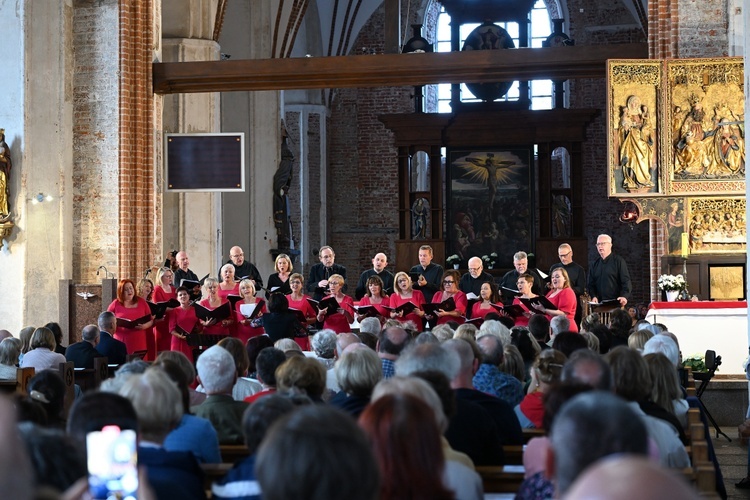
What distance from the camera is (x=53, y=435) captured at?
Answer: 3010 mm

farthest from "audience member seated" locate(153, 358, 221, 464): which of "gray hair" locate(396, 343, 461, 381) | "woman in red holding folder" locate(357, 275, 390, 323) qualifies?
"woman in red holding folder" locate(357, 275, 390, 323)

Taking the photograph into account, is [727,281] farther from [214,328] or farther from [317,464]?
[317,464]

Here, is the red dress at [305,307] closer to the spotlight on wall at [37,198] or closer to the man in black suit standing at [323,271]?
the man in black suit standing at [323,271]

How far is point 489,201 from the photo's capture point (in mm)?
24984

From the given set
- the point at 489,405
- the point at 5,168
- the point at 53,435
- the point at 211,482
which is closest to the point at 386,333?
the point at 489,405

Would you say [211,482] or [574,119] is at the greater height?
[574,119]

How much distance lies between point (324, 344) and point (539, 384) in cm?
220

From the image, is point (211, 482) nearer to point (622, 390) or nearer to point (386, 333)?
point (622, 390)

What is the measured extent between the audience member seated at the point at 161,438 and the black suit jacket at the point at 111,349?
6.33 metres

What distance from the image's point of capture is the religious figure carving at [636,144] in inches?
511

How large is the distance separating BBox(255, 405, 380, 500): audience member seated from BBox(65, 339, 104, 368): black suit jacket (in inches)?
296

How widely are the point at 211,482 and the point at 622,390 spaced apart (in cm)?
213

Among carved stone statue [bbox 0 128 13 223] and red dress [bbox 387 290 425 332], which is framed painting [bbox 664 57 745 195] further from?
carved stone statue [bbox 0 128 13 223]

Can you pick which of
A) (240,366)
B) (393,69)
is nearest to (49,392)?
(240,366)
